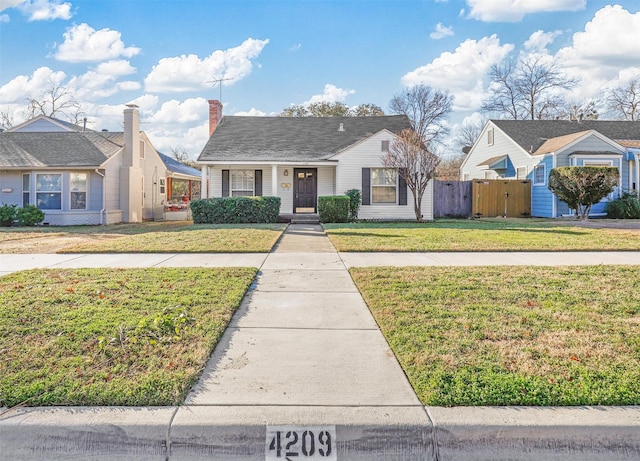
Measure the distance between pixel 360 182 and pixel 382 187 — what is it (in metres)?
0.97

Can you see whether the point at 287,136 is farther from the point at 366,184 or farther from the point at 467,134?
the point at 467,134

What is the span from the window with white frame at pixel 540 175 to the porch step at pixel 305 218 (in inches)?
415

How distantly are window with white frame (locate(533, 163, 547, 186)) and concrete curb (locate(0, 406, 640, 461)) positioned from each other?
20390 mm

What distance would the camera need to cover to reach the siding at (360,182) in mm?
19531

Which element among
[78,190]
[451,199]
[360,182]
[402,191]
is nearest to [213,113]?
[78,190]

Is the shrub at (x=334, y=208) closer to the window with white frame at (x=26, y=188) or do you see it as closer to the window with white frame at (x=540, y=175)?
the window with white frame at (x=540, y=175)

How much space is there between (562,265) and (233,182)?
50.5 ft

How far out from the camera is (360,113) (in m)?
41.9

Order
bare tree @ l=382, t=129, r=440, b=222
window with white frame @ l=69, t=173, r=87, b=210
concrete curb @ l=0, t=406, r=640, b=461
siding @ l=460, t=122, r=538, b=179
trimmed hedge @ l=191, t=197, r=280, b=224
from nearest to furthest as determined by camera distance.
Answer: concrete curb @ l=0, t=406, r=640, b=461
trimmed hedge @ l=191, t=197, r=280, b=224
bare tree @ l=382, t=129, r=440, b=222
window with white frame @ l=69, t=173, r=87, b=210
siding @ l=460, t=122, r=538, b=179

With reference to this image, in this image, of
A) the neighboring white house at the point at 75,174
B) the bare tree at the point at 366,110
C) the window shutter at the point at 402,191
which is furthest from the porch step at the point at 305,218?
the bare tree at the point at 366,110

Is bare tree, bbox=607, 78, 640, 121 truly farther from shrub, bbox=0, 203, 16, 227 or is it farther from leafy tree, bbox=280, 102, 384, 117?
shrub, bbox=0, 203, 16, 227

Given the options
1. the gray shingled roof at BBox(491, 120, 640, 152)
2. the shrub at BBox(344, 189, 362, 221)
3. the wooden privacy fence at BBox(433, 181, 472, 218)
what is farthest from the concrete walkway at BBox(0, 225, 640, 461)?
the gray shingled roof at BBox(491, 120, 640, 152)

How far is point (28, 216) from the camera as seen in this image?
1728 cm

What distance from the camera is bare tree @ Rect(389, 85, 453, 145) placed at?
134 feet
